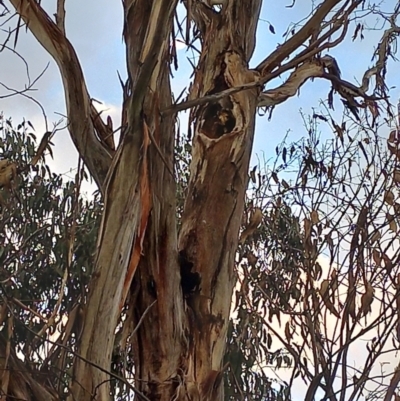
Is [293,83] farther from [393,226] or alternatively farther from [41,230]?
[41,230]

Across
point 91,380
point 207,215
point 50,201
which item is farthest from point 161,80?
point 50,201

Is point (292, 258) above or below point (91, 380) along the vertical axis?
above

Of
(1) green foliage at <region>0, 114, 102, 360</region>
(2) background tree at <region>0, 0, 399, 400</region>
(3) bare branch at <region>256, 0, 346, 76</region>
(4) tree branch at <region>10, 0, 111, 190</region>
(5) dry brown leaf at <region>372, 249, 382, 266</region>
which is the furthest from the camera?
(1) green foliage at <region>0, 114, 102, 360</region>

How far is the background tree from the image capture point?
0.93 m

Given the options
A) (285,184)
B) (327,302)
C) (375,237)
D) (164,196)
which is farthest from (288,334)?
(164,196)

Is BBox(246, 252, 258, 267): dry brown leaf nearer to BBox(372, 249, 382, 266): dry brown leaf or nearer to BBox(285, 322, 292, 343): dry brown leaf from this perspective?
BBox(285, 322, 292, 343): dry brown leaf

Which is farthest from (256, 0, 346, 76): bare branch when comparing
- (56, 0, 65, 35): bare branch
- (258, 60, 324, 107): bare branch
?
(56, 0, 65, 35): bare branch

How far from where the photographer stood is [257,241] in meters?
2.52

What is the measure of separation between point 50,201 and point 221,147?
1514 mm

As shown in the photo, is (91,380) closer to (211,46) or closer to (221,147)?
(221,147)

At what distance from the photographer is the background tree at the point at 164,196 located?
0.93 m

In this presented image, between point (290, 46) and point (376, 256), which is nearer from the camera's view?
point (290, 46)

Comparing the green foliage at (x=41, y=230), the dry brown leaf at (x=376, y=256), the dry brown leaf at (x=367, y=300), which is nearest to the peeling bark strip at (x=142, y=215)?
the dry brown leaf at (x=367, y=300)

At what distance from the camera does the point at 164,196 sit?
1135 mm
